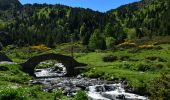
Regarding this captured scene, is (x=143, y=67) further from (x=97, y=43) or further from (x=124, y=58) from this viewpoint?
(x=97, y=43)

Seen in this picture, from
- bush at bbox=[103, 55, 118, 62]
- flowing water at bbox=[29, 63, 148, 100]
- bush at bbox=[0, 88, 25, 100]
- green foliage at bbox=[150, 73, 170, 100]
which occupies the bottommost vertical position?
flowing water at bbox=[29, 63, 148, 100]

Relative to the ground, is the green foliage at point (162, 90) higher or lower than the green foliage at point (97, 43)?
higher

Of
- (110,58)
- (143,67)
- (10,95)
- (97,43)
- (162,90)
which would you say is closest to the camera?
(10,95)

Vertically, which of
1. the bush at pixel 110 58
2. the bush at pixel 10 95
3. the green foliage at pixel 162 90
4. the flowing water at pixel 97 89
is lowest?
the flowing water at pixel 97 89

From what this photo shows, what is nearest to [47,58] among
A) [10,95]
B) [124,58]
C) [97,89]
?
[124,58]

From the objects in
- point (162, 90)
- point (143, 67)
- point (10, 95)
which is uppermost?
point (10, 95)

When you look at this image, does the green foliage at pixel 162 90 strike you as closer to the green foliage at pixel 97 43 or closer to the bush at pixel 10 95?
the bush at pixel 10 95

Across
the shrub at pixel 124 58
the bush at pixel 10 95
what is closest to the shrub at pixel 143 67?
the shrub at pixel 124 58

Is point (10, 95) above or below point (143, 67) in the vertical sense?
above

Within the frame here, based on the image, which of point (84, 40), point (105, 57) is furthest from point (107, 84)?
point (84, 40)

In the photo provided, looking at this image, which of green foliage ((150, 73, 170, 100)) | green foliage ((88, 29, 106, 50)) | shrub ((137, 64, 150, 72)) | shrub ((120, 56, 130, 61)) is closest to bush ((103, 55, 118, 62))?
shrub ((120, 56, 130, 61))

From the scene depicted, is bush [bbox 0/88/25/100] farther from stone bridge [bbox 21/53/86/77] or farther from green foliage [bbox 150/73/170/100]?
stone bridge [bbox 21/53/86/77]

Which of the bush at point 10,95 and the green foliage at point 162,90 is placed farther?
the green foliage at point 162,90

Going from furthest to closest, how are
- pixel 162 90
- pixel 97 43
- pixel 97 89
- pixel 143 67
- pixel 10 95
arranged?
1. pixel 97 43
2. pixel 143 67
3. pixel 97 89
4. pixel 162 90
5. pixel 10 95
